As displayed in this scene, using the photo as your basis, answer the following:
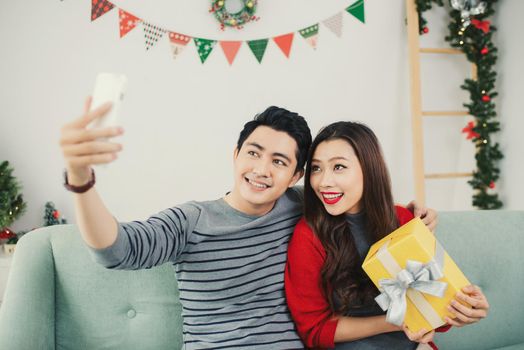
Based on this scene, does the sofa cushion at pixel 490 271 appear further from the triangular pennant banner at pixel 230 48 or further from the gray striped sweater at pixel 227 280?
the triangular pennant banner at pixel 230 48

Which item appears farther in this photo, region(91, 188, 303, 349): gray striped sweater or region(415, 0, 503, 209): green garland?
region(415, 0, 503, 209): green garland

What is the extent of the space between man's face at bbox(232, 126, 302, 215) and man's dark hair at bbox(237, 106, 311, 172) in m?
0.02

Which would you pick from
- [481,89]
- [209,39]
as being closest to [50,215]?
[209,39]

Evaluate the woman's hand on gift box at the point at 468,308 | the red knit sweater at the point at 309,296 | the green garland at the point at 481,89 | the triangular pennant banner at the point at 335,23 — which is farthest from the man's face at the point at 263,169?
the green garland at the point at 481,89

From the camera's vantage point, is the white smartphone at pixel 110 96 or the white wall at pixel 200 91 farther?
the white wall at pixel 200 91

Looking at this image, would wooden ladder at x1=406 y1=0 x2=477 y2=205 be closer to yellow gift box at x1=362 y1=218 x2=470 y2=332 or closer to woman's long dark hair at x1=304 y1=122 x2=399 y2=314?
woman's long dark hair at x1=304 y1=122 x2=399 y2=314

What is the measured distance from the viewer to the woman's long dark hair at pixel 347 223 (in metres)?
1.47

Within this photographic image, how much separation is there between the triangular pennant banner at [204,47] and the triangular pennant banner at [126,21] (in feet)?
1.27

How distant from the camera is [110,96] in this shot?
88cm

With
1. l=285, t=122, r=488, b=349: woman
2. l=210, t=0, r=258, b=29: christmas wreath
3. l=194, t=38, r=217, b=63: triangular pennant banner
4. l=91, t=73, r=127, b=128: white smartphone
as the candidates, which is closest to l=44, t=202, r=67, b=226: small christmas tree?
l=194, t=38, r=217, b=63: triangular pennant banner

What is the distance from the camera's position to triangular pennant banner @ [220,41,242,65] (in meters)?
3.26

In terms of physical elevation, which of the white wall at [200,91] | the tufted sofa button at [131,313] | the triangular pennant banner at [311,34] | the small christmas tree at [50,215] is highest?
the triangular pennant banner at [311,34]

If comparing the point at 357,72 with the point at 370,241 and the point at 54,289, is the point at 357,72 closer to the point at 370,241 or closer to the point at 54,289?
the point at 370,241

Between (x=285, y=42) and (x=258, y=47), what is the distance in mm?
195
